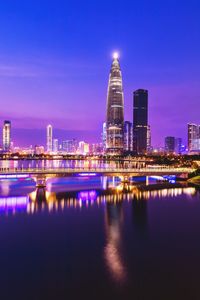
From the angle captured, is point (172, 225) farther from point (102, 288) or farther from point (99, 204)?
point (102, 288)

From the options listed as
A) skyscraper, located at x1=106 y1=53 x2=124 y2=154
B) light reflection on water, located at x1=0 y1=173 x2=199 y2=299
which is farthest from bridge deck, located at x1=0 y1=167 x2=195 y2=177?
skyscraper, located at x1=106 y1=53 x2=124 y2=154

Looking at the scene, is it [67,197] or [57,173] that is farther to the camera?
[57,173]

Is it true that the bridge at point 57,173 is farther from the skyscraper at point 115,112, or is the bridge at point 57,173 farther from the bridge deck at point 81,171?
the skyscraper at point 115,112

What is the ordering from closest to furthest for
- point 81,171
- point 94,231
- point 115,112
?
point 94,231, point 81,171, point 115,112

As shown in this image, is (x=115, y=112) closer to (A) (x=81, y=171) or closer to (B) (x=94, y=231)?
(A) (x=81, y=171)

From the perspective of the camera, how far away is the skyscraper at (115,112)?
422 ft

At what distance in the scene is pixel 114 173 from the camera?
3725 cm

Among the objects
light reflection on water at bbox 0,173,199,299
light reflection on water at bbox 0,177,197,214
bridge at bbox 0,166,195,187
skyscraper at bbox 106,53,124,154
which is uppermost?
skyscraper at bbox 106,53,124,154

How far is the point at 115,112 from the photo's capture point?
135m

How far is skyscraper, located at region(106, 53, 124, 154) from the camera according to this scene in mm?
128750

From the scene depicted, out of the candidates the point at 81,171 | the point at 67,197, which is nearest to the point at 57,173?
the point at 81,171

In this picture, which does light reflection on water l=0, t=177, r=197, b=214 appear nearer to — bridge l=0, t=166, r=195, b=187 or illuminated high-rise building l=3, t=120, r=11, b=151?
bridge l=0, t=166, r=195, b=187

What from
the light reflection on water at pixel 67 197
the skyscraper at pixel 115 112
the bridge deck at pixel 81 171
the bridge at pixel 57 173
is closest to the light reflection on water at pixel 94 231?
the light reflection on water at pixel 67 197

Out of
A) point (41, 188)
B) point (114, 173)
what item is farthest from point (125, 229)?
point (114, 173)
